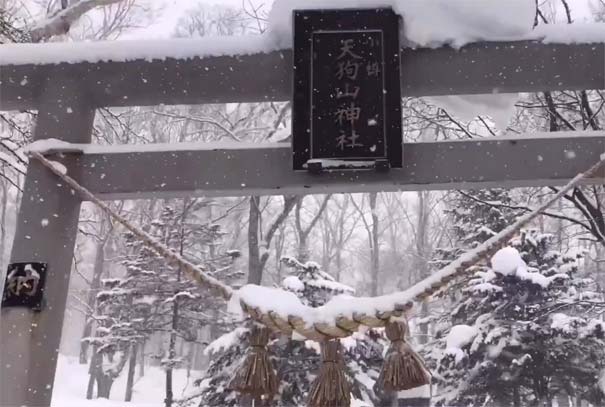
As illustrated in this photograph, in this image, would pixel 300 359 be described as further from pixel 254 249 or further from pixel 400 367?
pixel 400 367

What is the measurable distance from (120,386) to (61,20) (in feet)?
52.9

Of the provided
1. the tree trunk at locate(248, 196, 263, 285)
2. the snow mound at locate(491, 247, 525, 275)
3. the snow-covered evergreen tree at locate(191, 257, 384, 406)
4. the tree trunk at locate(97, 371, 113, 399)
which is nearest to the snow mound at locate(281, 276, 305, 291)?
the snow-covered evergreen tree at locate(191, 257, 384, 406)

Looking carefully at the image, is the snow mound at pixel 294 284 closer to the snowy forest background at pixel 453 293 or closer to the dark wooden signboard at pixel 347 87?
the snowy forest background at pixel 453 293

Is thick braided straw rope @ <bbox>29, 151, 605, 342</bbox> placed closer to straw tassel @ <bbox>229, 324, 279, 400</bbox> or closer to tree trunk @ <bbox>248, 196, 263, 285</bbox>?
straw tassel @ <bbox>229, 324, 279, 400</bbox>

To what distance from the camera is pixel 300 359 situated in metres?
6.68

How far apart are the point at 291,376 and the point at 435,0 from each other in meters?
4.93

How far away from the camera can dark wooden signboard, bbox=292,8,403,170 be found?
2.52 metres

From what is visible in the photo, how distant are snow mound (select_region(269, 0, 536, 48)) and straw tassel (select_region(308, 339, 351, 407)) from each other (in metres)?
1.47

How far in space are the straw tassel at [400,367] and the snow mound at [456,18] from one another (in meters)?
1.34

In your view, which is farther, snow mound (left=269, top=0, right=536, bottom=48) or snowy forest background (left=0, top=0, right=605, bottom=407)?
snowy forest background (left=0, top=0, right=605, bottom=407)

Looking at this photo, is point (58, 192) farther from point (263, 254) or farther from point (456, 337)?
point (263, 254)

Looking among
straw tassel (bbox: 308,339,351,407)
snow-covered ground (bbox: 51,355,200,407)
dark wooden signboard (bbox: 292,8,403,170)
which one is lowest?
snow-covered ground (bbox: 51,355,200,407)

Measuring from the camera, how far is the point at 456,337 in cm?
803

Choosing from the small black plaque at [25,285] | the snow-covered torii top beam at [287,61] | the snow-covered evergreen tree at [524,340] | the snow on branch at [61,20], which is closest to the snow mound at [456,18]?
the snow-covered torii top beam at [287,61]
